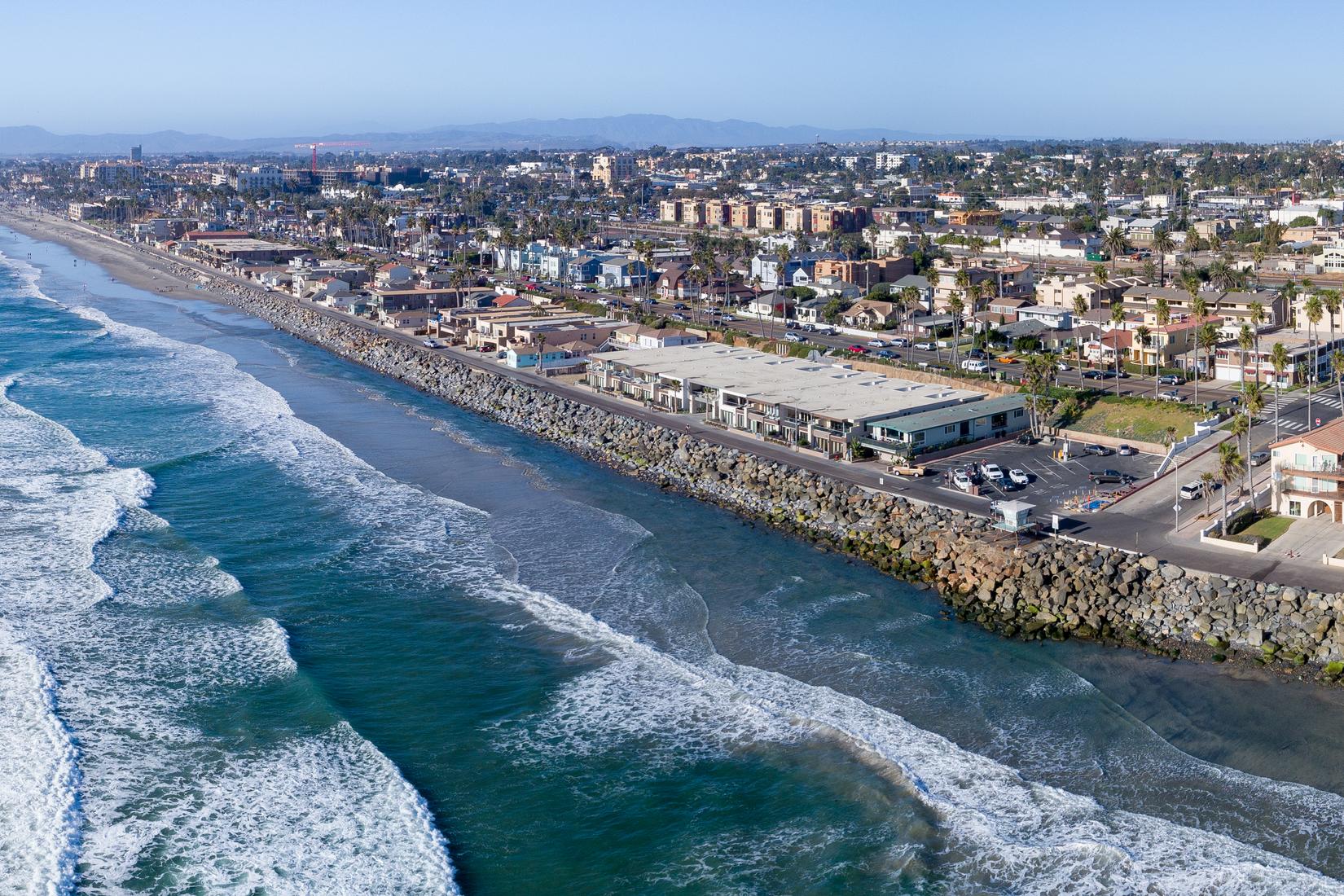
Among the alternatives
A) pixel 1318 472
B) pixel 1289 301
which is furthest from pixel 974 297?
pixel 1318 472

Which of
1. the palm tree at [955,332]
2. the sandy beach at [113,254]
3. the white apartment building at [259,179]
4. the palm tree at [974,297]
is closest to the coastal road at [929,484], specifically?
the palm tree at [955,332]

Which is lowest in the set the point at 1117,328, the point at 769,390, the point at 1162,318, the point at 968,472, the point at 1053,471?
the point at 1053,471

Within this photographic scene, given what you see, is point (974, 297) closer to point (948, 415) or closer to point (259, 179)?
point (948, 415)

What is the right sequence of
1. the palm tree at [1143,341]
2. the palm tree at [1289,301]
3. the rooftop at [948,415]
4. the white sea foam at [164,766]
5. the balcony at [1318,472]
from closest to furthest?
the white sea foam at [164,766], the balcony at [1318,472], the rooftop at [948,415], the palm tree at [1143,341], the palm tree at [1289,301]

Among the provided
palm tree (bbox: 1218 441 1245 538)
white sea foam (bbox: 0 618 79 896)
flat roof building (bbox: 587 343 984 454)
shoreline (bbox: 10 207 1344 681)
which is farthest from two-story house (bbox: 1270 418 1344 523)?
white sea foam (bbox: 0 618 79 896)

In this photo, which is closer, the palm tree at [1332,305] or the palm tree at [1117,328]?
the palm tree at [1117,328]

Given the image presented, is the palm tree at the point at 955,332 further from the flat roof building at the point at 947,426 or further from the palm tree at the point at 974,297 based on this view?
the flat roof building at the point at 947,426

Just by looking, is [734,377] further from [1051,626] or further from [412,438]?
[1051,626]
